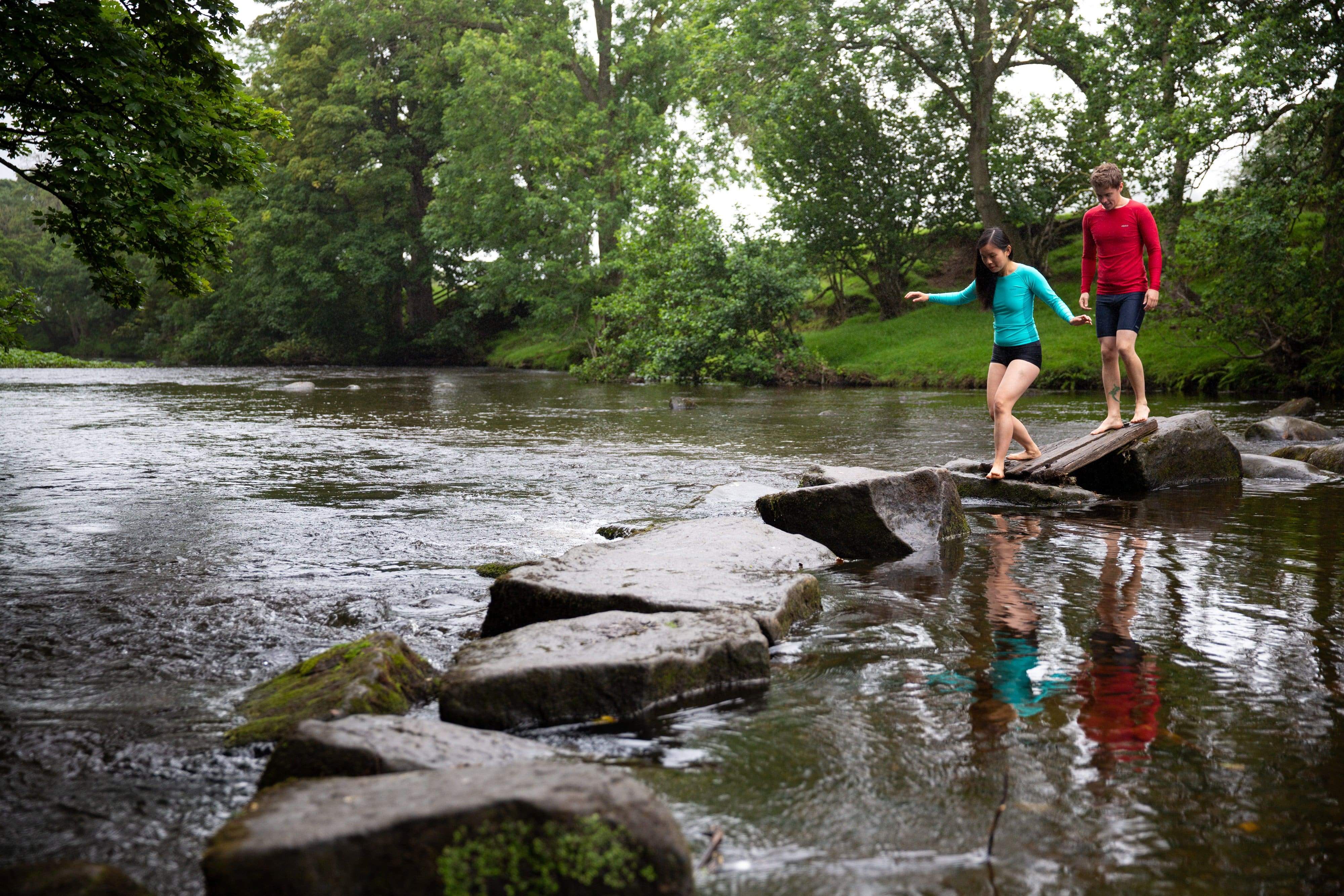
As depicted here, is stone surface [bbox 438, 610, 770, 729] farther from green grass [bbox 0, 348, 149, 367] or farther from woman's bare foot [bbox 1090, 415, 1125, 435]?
green grass [bbox 0, 348, 149, 367]

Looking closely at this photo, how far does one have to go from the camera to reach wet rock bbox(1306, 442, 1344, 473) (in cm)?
1105

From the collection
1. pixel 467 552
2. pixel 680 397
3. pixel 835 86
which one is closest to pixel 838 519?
pixel 467 552

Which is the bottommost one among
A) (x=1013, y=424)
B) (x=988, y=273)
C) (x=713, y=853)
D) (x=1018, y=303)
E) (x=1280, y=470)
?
(x=713, y=853)

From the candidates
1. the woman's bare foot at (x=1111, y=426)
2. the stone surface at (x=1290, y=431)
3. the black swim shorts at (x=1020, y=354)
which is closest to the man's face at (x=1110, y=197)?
the black swim shorts at (x=1020, y=354)

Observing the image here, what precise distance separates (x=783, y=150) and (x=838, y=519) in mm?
31367

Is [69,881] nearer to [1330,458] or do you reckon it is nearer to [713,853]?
[713,853]

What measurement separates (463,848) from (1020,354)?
8124 mm

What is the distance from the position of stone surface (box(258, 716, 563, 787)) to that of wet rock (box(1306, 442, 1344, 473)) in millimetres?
10926

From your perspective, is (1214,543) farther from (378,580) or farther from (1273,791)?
(378,580)

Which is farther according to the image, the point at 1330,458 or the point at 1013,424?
the point at 1330,458

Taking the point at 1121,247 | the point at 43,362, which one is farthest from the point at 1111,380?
the point at 43,362

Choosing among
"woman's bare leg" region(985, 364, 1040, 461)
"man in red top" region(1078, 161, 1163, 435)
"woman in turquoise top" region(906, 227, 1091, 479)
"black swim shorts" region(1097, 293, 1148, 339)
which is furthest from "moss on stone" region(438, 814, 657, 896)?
"black swim shorts" region(1097, 293, 1148, 339)

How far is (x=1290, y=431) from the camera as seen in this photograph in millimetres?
13641

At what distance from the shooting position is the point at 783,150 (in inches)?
1435
